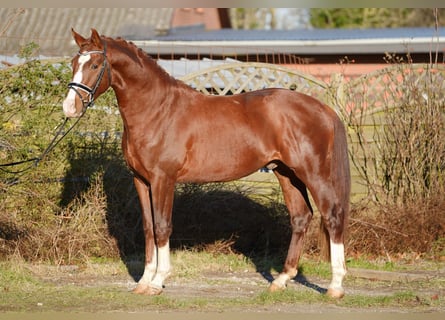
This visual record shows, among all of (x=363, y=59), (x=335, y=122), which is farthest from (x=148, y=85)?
(x=363, y=59)

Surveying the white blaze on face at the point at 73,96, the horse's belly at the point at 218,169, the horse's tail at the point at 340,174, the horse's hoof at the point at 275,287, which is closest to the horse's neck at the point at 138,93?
the white blaze on face at the point at 73,96

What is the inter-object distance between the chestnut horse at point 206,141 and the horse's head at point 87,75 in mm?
22

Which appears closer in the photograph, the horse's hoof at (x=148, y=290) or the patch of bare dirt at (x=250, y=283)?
the horse's hoof at (x=148, y=290)

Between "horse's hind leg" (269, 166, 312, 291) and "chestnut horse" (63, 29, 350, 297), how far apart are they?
0.02m

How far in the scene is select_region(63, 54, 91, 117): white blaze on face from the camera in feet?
22.7

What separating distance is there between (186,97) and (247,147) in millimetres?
760

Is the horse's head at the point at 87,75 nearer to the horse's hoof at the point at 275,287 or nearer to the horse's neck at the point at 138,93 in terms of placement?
the horse's neck at the point at 138,93

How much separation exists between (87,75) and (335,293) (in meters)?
3.00

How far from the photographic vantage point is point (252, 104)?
7.67 meters

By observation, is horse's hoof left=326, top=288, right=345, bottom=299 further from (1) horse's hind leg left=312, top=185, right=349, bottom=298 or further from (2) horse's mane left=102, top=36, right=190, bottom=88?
(2) horse's mane left=102, top=36, right=190, bottom=88

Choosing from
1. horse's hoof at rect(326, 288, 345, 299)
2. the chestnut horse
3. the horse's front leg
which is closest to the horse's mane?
the chestnut horse

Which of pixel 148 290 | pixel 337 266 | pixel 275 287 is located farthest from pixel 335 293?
pixel 148 290

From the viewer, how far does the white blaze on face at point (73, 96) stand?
6930mm

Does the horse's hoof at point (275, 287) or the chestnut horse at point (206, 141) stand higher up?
the chestnut horse at point (206, 141)
